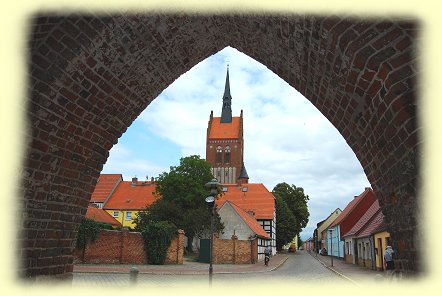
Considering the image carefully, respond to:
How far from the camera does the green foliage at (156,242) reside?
25.4 m

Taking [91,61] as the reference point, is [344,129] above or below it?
below

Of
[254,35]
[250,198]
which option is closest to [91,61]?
[254,35]

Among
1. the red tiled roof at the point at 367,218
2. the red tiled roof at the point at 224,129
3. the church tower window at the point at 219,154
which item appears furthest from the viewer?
the red tiled roof at the point at 224,129

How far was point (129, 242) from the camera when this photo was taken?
81.3 ft

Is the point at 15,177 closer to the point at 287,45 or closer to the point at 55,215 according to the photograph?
the point at 55,215

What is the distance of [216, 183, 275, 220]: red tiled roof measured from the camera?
4953 cm

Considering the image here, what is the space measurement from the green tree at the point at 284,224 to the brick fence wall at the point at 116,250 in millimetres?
31959

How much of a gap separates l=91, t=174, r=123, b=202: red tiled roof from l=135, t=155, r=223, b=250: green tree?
67.7 feet

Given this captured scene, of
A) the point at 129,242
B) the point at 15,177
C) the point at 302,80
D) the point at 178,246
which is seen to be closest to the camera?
the point at 15,177

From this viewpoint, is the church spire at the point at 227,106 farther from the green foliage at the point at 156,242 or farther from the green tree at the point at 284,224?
the green foliage at the point at 156,242

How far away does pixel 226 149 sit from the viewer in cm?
8038

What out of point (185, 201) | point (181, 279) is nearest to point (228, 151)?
point (185, 201)

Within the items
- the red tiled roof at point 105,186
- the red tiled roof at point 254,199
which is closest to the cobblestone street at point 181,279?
the red tiled roof at point 254,199

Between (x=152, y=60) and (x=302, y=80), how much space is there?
150 cm
